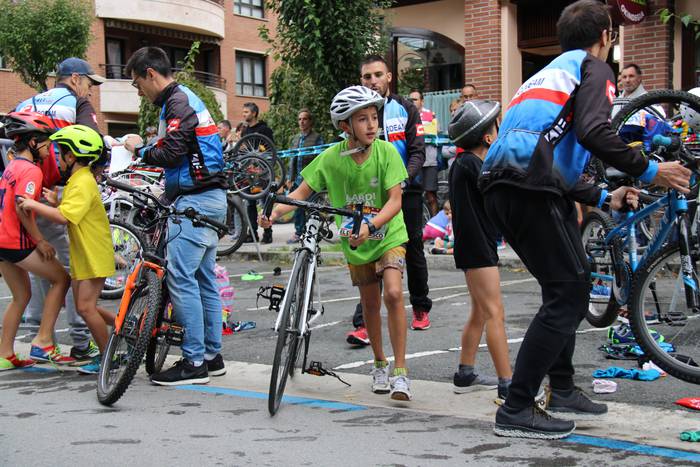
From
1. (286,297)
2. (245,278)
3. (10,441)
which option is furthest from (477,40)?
(10,441)

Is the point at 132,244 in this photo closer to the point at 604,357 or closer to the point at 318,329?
the point at 318,329

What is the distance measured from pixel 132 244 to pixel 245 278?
80.3 inches

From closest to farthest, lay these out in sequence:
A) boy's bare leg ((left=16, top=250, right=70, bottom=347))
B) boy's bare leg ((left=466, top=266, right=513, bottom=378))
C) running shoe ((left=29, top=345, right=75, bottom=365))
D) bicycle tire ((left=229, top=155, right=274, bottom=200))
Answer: boy's bare leg ((left=466, top=266, right=513, bottom=378)), boy's bare leg ((left=16, top=250, right=70, bottom=347)), running shoe ((left=29, top=345, right=75, bottom=365)), bicycle tire ((left=229, top=155, right=274, bottom=200))

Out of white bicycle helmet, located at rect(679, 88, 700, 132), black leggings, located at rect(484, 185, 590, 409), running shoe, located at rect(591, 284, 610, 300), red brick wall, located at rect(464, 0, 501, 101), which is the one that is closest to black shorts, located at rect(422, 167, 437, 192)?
red brick wall, located at rect(464, 0, 501, 101)

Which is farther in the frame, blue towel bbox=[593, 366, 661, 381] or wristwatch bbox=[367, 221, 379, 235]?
blue towel bbox=[593, 366, 661, 381]

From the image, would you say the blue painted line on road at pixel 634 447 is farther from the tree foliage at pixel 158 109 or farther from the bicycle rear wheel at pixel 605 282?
the tree foliage at pixel 158 109

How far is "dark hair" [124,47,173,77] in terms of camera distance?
575 cm

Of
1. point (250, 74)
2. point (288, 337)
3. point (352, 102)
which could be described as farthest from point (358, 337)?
point (250, 74)

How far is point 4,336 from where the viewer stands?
20.7 ft

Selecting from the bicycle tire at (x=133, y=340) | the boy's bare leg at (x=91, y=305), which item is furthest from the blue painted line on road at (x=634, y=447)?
the boy's bare leg at (x=91, y=305)

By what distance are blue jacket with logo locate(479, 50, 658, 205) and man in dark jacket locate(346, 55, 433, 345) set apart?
250 centimetres

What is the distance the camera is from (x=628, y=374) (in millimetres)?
5426

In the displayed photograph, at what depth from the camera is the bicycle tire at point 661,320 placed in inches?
197

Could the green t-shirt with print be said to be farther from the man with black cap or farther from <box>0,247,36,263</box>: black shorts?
<box>0,247,36,263</box>: black shorts
